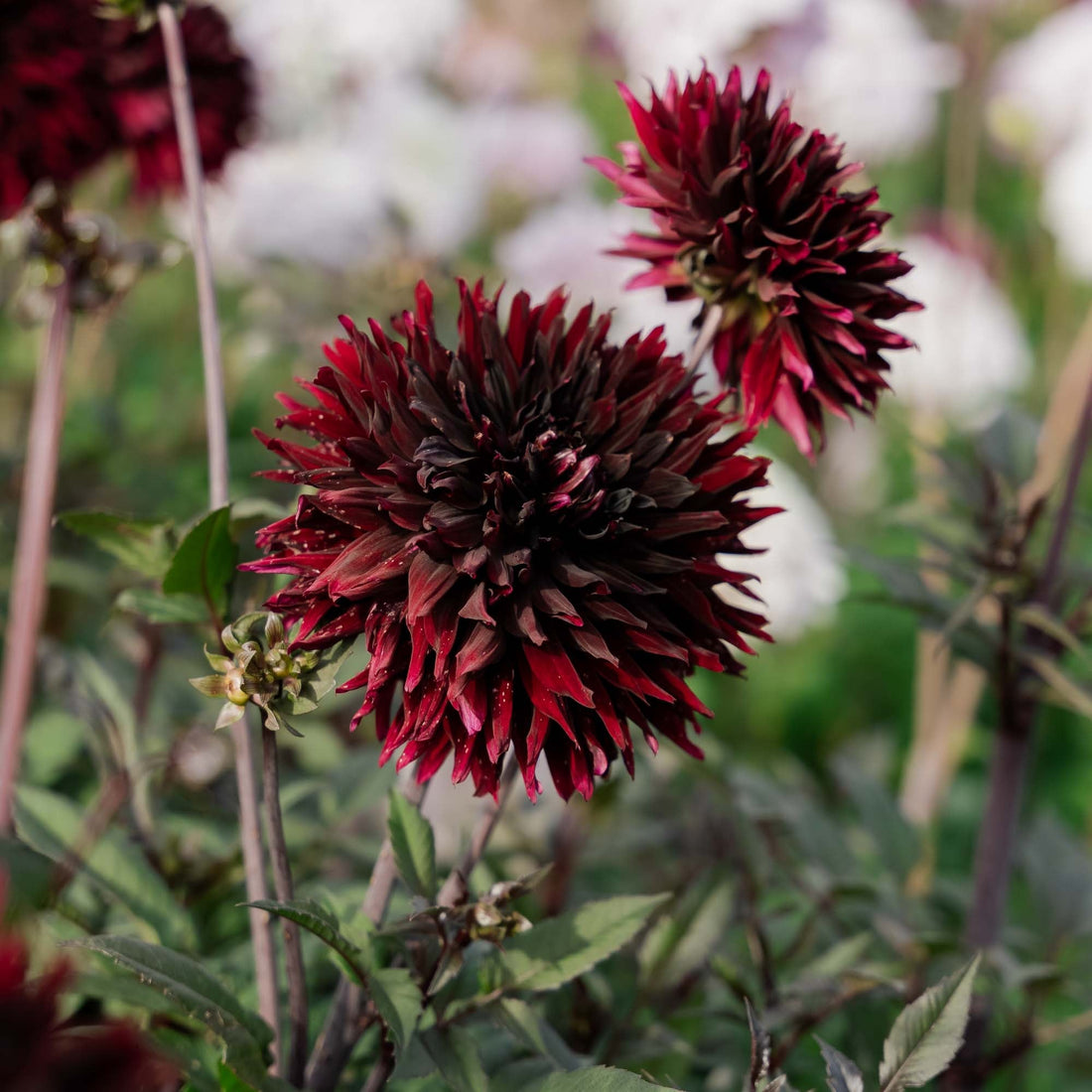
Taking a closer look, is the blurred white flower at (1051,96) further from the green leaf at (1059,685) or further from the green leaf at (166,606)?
the green leaf at (166,606)

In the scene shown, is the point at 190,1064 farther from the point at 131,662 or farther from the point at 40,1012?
the point at 131,662

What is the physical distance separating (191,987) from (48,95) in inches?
20.3

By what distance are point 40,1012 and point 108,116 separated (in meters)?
0.59

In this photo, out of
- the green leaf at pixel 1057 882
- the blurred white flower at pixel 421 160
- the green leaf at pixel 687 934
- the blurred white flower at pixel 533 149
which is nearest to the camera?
the green leaf at pixel 687 934

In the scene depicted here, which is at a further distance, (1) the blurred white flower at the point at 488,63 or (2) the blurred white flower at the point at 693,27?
(1) the blurred white flower at the point at 488,63

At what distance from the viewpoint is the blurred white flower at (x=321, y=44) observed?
1.11m

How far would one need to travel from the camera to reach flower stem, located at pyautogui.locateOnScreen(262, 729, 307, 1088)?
360 mm

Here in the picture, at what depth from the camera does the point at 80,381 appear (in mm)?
1018

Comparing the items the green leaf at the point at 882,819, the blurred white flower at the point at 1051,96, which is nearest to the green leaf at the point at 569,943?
the green leaf at the point at 882,819

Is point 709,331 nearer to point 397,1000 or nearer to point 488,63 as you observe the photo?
point 397,1000

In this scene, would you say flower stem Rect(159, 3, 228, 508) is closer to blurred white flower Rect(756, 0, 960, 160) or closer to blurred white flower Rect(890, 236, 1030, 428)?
blurred white flower Rect(756, 0, 960, 160)

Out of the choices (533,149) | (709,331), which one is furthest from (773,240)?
(533,149)

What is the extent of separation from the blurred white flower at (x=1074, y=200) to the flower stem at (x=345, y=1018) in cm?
116

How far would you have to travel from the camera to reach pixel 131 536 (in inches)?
17.7
